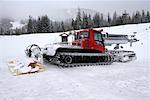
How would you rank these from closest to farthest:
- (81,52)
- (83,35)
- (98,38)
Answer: (81,52)
(83,35)
(98,38)

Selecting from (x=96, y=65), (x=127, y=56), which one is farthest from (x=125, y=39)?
(x=96, y=65)

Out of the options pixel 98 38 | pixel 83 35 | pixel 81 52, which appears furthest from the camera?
pixel 98 38

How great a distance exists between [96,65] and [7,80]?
21.2ft

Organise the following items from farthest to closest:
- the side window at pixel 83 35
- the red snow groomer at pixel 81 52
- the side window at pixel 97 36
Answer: the side window at pixel 97 36 < the side window at pixel 83 35 < the red snow groomer at pixel 81 52

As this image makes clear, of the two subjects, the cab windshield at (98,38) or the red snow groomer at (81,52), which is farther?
the cab windshield at (98,38)

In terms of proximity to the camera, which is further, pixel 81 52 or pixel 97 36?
pixel 97 36

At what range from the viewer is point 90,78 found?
9812 mm

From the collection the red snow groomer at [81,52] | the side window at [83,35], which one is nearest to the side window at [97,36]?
the red snow groomer at [81,52]

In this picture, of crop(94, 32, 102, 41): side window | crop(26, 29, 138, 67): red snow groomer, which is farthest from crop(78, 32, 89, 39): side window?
crop(94, 32, 102, 41): side window

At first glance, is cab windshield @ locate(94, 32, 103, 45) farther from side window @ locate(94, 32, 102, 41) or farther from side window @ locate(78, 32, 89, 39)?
side window @ locate(78, 32, 89, 39)

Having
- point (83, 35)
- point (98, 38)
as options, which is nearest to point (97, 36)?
point (98, 38)

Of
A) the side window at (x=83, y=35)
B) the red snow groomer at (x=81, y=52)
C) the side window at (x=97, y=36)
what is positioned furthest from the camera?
the side window at (x=97, y=36)

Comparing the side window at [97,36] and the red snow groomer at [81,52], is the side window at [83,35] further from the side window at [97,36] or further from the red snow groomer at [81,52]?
A: the side window at [97,36]

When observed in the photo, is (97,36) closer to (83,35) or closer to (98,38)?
(98,38)
